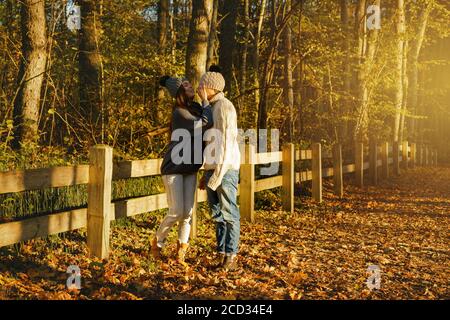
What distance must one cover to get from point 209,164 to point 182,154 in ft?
1.13

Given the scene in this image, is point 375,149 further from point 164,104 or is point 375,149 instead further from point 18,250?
point 18,250

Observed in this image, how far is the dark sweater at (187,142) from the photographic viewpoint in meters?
6.39

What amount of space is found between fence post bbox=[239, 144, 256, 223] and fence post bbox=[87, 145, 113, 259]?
141 inches

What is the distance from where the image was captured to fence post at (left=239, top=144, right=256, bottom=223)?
9750 millimetres

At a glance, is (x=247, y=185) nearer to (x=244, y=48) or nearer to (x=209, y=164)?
(x=209, y=164)

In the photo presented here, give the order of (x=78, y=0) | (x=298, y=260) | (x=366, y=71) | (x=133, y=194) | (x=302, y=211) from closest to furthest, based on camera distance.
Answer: (x=298, y=260) → (x=133, y=194) → (x=302, y=211) → (x=78, y=0) → (x=366, y=71)

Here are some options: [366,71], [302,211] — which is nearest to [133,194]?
[302,211]

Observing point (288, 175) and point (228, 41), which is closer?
point (288, 175)

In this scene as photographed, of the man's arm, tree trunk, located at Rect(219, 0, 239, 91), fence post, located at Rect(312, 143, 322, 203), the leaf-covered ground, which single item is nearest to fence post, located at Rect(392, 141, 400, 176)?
fence post, located at Rect(312, 143, 322, 203)

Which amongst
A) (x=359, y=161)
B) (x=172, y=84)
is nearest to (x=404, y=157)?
(x=359, y=161)

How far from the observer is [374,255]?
7.80m

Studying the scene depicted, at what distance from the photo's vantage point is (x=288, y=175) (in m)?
11.4

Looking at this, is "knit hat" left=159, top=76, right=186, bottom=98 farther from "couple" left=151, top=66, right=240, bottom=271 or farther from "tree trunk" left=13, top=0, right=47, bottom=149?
"tree trunk" left=13, top=0, right=47, bottom=149

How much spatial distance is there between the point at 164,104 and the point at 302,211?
3381 millimetres
